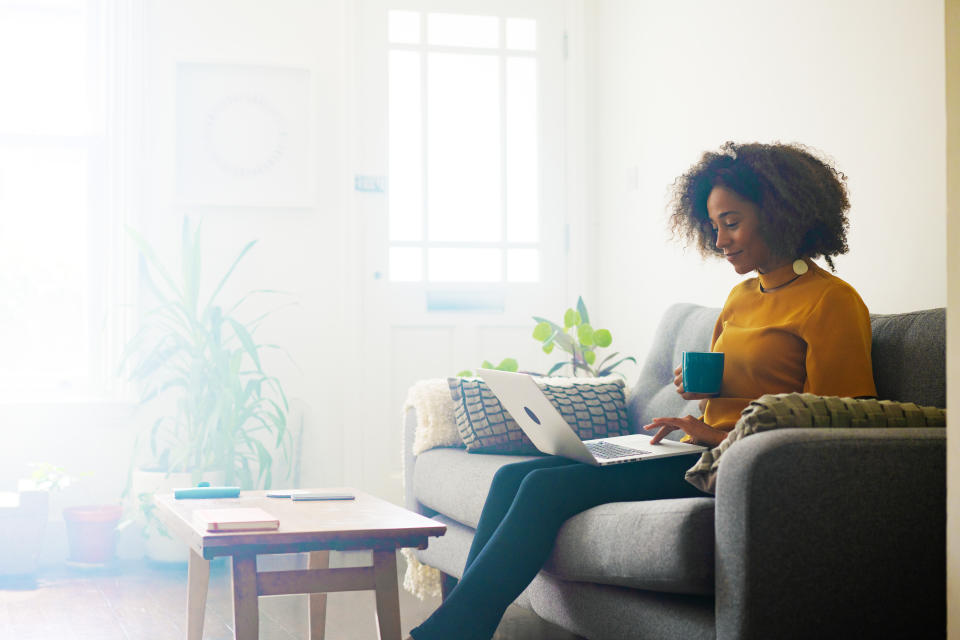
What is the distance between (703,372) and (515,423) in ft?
3.13

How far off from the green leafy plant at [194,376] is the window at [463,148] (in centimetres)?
72

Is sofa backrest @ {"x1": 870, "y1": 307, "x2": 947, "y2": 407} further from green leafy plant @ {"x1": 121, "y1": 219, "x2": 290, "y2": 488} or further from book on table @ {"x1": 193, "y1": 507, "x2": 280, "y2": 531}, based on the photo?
green leafy plant @ {"x1": 121, "y1": 219, "x2": 290, "y2": 488}

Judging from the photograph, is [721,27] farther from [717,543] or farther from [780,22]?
[717,543]

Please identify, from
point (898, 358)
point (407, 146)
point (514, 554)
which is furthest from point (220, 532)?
point (407, 146)

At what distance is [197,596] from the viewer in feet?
7.45

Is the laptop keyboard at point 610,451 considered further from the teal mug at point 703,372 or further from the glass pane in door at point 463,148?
the glass pane in door at point 463,148

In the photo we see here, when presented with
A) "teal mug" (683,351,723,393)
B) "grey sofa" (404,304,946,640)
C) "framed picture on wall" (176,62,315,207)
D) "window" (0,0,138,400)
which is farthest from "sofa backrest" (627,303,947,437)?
"window" (0,0,138,400)

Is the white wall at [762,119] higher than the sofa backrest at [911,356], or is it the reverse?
the white wall at [762,119]

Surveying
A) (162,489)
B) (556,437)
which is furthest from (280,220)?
(556,437)

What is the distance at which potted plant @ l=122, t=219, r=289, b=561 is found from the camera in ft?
11.5

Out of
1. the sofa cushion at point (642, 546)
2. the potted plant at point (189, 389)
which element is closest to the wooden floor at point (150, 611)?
the potted plant at point (189, 389)

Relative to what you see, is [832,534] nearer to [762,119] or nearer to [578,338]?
[762,119]

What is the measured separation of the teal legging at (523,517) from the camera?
1726 millimetres

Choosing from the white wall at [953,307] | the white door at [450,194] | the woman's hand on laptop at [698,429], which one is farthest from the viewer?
the white door at [450,194]
